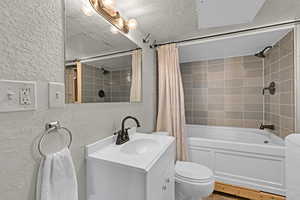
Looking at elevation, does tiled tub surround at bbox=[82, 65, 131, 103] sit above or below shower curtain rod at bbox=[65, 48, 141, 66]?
below

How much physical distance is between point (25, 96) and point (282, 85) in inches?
106

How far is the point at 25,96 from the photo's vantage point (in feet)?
1.87

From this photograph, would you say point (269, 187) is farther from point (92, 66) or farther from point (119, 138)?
point (92, 66)

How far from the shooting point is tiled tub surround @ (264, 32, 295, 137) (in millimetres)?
1623

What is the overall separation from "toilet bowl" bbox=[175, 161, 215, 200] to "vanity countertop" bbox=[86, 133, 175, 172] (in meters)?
0.48

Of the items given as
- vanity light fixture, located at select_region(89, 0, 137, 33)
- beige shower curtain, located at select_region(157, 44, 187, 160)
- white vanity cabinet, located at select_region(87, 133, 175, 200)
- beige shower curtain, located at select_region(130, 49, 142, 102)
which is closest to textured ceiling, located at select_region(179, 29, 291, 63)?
beige shower curtain, located at select_region(157, 44, 187, 160)

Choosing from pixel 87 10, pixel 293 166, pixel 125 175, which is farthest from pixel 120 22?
pixel 293 166

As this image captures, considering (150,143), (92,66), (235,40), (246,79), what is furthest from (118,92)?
(246,79)

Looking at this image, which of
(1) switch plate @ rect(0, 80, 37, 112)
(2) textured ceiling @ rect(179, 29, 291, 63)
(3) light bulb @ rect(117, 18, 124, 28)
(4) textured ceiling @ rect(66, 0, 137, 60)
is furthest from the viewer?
(2) textured ceiling @ rect(179, 29, 291, 63)

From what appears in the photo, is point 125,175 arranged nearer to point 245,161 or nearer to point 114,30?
point 114,30

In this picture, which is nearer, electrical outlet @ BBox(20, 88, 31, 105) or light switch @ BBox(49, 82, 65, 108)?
electrical outlet @ BBox(20, 88, 31, 105)

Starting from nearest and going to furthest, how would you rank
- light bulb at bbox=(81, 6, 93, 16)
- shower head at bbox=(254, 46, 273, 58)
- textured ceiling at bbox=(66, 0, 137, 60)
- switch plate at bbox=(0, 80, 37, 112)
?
switch plate at bbox=(0, 80, 37, 112) → textured ceiling at bbox=(66, 0, 137, 60) → light bulb at bbox=(81, 6, 93, 16) → shower head at bbox=(254, 46, 273, 58)

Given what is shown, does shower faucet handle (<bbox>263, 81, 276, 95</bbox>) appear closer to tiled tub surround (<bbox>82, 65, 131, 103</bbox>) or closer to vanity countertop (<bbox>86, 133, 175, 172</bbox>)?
vanity countertop (<bbox>86, 133, 175, 172</bbox>)

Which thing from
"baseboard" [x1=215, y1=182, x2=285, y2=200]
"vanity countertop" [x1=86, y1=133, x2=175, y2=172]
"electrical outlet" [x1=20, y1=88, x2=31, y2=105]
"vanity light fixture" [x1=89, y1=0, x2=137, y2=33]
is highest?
"vanity light fixture" [x1=89, y1=0, x2=137, y2=33]
